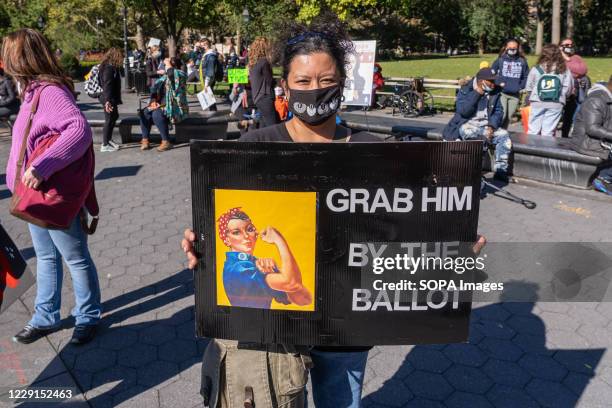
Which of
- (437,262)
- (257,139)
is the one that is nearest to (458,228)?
(437,262)

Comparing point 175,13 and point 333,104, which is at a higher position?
point 175,13

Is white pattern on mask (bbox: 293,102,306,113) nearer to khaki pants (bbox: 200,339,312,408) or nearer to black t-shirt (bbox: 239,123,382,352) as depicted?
black t-shirt (bbox: 239,123,382,352)

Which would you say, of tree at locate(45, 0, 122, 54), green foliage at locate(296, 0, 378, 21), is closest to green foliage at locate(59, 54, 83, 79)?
tree at locate(45, 0, 122, 54)

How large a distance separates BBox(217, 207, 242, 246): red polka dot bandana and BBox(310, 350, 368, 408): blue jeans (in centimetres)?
66

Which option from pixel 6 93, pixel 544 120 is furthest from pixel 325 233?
pixel 6 93

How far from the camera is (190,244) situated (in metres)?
1.79

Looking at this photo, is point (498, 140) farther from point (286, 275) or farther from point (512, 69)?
point (286, 275)

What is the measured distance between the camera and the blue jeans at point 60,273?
3521 millimetres

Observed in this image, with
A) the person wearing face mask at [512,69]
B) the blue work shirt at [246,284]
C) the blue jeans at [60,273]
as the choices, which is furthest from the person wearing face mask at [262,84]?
the blue work shirt at [246,284]

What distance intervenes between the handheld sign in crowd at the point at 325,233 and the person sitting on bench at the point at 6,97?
34.2ft

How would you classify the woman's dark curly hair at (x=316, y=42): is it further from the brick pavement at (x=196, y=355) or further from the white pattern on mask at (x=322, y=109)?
the brick pavement at (x=196, y=355)

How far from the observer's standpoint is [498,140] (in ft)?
24.6

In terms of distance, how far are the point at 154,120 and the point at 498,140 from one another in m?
5.98

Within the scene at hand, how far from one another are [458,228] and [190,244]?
0.90 metres
